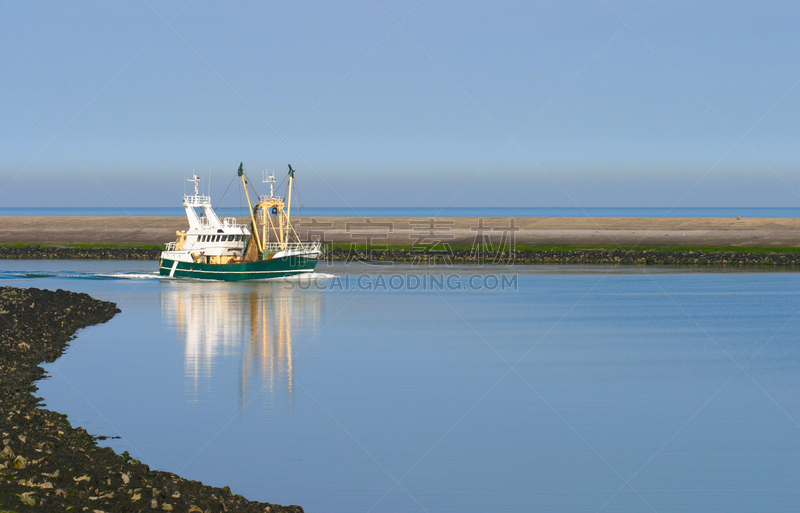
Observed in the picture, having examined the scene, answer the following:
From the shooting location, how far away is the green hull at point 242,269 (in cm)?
5428

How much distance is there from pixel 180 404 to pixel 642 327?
61.8ft

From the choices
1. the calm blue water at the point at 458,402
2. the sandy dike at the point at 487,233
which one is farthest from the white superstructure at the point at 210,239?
the sandy dike at the point at 487,233

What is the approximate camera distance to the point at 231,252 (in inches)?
2195

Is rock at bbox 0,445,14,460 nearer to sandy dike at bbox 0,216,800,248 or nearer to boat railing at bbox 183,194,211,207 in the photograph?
boat railing at bbox 183,194,211,207

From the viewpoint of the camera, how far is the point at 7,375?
18484 mm

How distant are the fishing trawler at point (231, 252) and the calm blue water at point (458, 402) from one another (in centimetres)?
1715

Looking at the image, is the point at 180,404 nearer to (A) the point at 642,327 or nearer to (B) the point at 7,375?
(B) the point at 7,375

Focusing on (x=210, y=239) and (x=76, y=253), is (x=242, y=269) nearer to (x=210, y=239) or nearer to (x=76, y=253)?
(x=210, y=239)

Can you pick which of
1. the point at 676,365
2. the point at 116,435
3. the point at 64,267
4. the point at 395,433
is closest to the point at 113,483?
the point at 116,435

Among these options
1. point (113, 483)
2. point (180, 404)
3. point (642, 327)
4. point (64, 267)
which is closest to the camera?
point (113, 483)

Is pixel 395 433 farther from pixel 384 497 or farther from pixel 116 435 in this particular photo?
pixel 116 435

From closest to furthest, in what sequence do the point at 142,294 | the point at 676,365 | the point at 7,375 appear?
the point at 7,375 → the point at 676,365 → the point at 142,294

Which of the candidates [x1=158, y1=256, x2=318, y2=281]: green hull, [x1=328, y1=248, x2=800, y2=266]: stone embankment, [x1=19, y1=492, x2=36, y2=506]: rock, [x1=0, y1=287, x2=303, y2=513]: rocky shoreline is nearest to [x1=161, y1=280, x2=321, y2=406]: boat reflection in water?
[x1=158, y1=256, x2=318, y2=281]: green hull

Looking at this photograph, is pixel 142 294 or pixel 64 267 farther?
pixel 64 267
